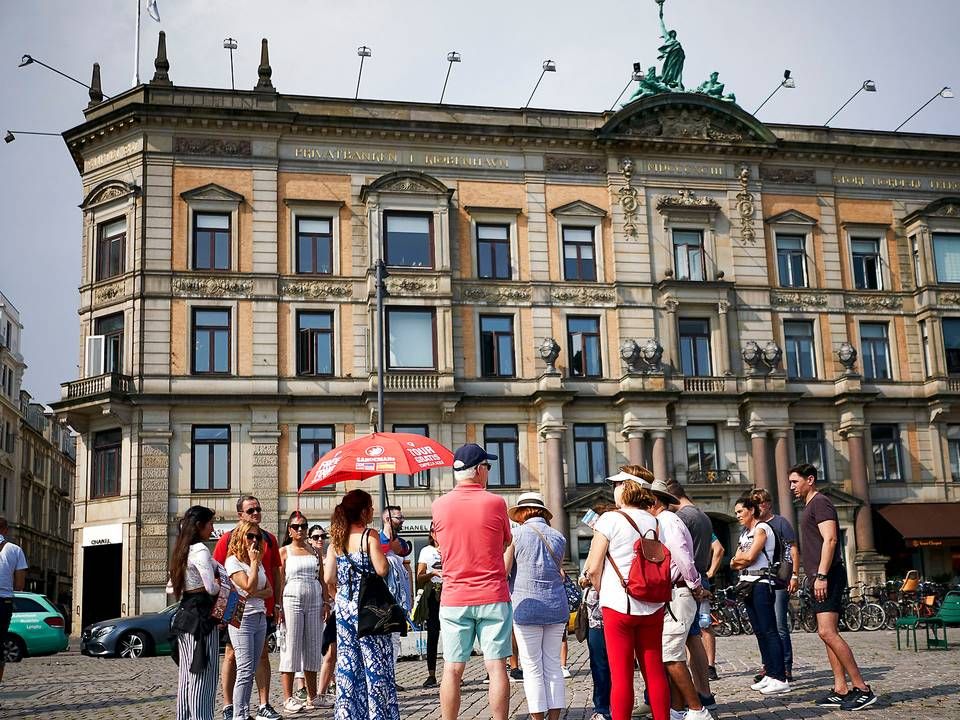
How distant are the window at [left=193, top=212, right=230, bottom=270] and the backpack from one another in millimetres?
27384

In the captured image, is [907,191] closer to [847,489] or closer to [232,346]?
[847,489]

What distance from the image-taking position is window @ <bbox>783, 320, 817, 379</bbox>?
37.4 meters

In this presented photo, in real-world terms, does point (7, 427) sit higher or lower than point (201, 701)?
higher

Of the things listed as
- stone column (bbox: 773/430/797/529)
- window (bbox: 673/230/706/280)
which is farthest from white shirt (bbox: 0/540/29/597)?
window (bbox: 673/230/706/280)

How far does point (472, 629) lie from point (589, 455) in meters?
26.6

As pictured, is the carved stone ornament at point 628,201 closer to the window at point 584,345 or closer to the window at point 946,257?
the window at point 584,345

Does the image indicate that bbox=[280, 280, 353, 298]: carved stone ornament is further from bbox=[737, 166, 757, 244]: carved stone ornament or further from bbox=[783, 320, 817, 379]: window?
bbox=[783, 320, 817, 379]: window

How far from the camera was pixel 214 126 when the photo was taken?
34.2 m

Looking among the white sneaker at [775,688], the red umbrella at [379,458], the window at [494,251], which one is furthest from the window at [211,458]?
the white sneaker at [775,688]

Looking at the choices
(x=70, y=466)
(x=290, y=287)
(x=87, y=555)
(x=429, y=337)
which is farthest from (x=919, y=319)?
(x=70, y=466)

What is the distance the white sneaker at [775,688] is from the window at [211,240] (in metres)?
25.3

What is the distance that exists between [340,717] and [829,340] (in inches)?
1249

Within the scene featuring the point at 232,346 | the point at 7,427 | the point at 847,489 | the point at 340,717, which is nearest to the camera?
the point at 340,717

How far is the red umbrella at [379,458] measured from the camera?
47.2 ft
